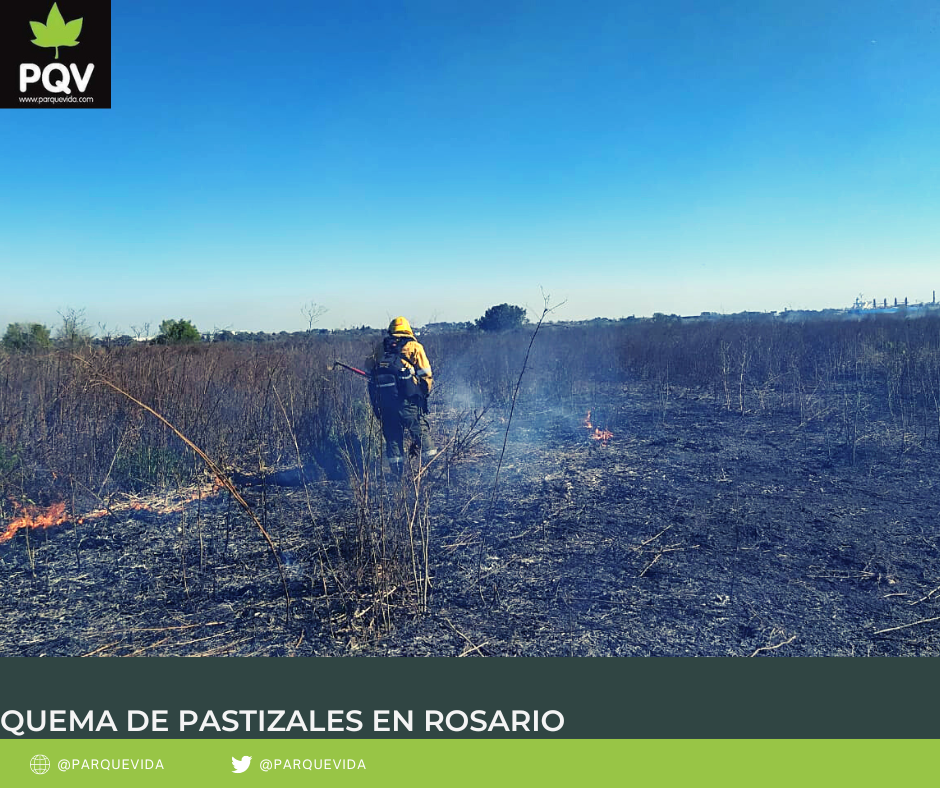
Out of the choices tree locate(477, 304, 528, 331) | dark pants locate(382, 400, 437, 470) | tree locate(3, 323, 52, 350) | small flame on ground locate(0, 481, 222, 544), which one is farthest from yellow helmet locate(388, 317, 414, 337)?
tree locate(477, 304, 528, 331)

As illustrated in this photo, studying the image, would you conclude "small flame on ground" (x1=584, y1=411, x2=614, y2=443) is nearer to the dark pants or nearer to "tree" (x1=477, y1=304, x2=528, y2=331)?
the dark pants

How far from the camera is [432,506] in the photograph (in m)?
5.12

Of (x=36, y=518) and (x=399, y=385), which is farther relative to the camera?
(x=399, y=385)

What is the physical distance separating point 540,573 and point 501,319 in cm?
2432

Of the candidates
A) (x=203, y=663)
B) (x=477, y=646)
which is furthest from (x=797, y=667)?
(x=203, y=663)

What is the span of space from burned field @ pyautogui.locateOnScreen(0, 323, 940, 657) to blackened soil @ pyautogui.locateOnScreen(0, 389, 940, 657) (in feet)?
0.05

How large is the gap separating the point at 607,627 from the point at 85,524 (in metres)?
4.06

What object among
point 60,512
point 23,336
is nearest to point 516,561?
point 60,512

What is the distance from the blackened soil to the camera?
289 cm

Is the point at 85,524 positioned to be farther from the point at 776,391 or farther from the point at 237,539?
the point at 776,391

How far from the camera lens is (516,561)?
3914 millimetres

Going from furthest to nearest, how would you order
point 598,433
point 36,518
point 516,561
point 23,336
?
point 23,336 → point 598,433 → point 36,518 → point 516,561

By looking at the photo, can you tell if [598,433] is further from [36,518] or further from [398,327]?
[36,518]

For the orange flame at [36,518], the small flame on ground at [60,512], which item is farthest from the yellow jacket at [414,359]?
the orange flame at [36,518]
